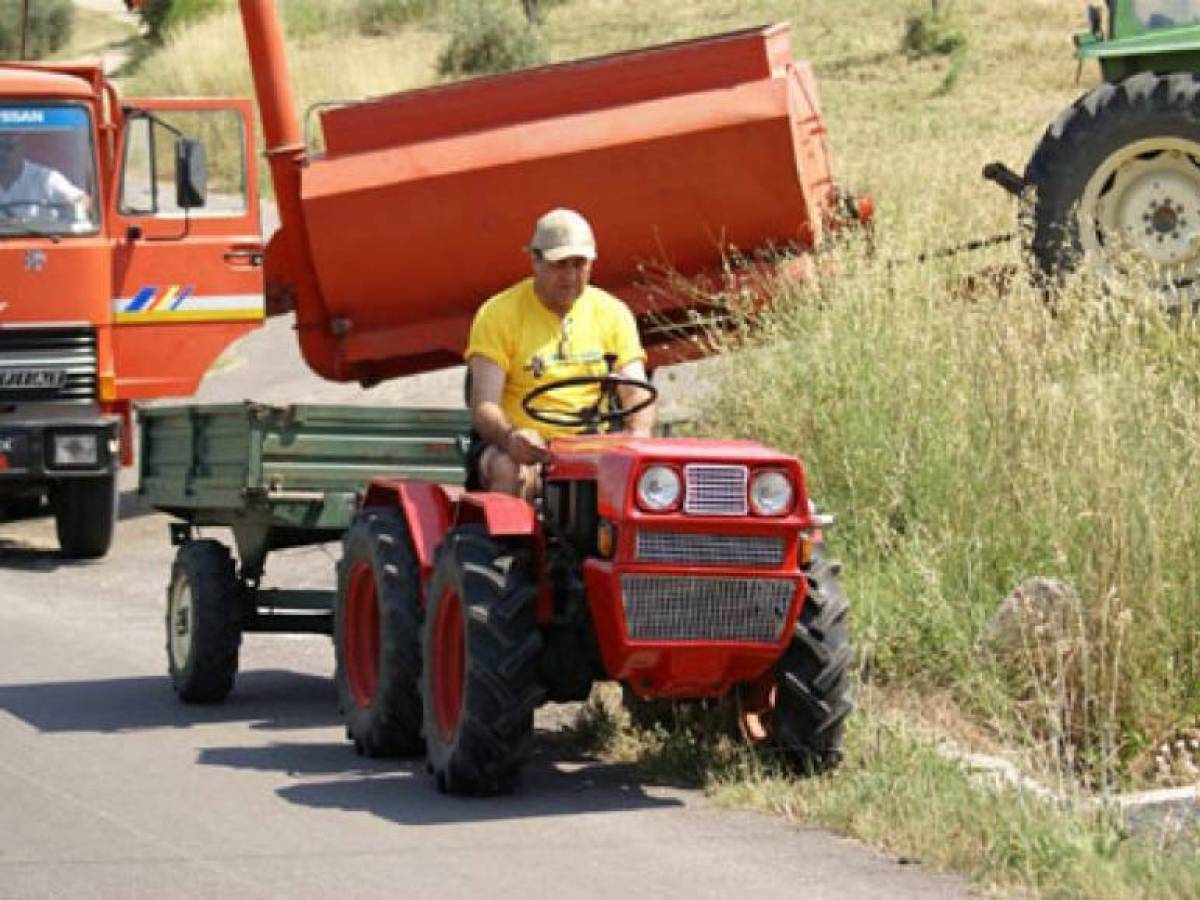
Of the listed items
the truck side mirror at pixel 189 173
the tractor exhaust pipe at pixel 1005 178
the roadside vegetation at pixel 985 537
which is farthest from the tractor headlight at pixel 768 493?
the truck side mirror at pixel 189 173

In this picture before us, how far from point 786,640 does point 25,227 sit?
9796 millimetres

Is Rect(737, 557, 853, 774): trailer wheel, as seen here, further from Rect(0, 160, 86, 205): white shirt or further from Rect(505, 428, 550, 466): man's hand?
Rect(0, 160, 86, 205): white shirt

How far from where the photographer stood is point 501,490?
10.5m

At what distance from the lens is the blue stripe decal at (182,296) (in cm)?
1877

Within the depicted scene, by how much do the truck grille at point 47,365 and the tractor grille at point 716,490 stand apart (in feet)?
31.3

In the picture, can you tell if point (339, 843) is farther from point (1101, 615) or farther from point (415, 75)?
point (415, 75)

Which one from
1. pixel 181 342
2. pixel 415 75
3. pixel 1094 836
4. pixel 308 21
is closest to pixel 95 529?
pixel 181 342

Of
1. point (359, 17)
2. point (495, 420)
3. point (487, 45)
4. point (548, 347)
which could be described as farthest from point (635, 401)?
point (359, 17)

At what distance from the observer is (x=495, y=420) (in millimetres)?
10406

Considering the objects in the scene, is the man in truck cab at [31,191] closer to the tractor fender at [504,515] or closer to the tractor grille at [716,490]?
the tractor fender at [504,515]

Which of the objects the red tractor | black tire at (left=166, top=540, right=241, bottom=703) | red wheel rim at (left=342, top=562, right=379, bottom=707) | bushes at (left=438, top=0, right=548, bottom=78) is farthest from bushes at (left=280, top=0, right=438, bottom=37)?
the red tractor

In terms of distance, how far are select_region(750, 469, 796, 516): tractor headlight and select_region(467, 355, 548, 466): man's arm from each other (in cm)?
93

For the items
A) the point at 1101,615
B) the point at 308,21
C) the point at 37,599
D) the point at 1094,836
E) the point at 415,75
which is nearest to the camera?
the point at 1094,836

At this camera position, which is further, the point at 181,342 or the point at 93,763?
the point at 181,342
